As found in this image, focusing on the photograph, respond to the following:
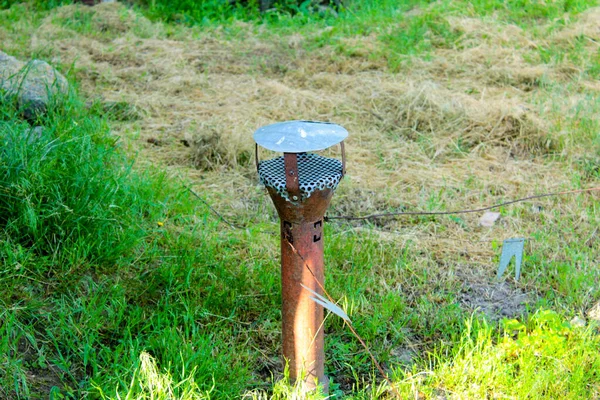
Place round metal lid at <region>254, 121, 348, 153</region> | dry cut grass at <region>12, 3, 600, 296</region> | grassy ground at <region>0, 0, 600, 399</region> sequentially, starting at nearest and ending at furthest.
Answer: round metal lid at <region>254, 121, 348, 153</region> → grassy ground at <region>0, 0, 600, 399</region> → dry cut grass at <region>12, 3, 600, 296</region>

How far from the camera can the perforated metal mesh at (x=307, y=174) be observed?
7.82ft

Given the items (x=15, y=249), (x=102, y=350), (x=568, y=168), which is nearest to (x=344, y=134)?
(x=102, y=350)

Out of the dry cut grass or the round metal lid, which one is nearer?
the round metal lid

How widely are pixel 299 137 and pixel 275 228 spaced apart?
1590mm

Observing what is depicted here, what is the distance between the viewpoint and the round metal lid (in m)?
2.35

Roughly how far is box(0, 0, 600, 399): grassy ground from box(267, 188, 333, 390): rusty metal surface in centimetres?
15

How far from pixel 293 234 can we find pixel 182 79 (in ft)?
13.0

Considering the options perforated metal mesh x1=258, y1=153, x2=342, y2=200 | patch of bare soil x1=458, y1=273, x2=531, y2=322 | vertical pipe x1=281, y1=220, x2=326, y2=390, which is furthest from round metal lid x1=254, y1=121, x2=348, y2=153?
patch of bare soil x1=458, y1=273, x2=531, y2=322

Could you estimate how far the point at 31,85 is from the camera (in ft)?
15.6

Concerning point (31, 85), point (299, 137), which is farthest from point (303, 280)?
point (31, 85)

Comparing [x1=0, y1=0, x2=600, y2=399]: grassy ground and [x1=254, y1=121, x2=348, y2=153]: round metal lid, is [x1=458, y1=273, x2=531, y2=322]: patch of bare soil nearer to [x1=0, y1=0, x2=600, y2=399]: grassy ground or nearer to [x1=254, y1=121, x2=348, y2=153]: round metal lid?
[x1=0, y1=0, x2=600, y2=399]: grassy ground

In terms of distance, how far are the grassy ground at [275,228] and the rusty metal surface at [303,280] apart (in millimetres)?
150

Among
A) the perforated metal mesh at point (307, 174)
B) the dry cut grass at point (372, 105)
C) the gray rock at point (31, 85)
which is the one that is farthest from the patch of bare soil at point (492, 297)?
the gray rock at point (31, 85)

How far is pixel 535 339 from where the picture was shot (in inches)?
118
